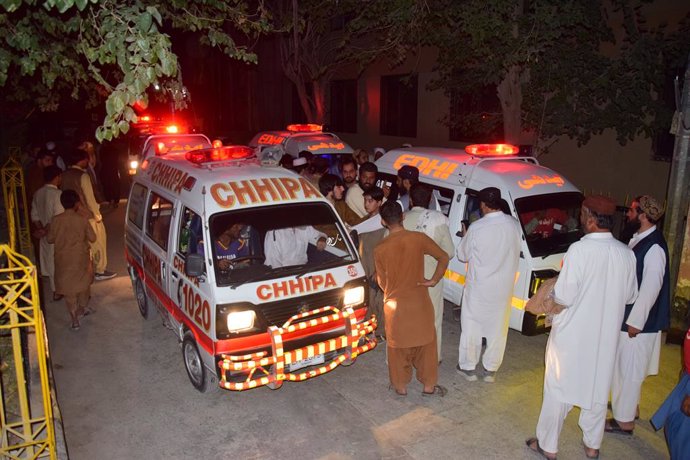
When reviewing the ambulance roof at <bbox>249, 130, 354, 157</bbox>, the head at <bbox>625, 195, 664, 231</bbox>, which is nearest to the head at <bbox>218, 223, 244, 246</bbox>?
the head at <bbox>625, 195, 664, 231</bbox>

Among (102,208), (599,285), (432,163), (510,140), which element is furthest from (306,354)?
(102,208)

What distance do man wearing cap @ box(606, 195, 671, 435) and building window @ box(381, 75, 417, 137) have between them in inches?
543

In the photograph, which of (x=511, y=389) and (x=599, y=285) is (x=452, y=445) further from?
(x=599, y=285)

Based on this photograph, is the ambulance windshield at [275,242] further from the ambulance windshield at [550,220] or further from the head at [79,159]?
the head at [79,159]

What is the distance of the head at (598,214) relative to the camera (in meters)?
4.12

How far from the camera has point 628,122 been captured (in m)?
10.3

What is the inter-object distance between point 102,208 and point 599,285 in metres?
13.5

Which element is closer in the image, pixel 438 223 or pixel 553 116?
pixel 438 223

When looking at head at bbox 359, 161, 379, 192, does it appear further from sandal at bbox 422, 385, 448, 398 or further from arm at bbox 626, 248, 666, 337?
arm at bbox 626, 248, 666, 337

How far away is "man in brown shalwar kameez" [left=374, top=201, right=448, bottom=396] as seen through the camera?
5088mm

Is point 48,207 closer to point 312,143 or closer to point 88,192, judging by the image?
point 88,192

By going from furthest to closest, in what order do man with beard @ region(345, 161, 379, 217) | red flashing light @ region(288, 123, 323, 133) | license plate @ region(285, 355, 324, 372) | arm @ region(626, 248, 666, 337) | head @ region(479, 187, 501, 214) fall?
red flashing light @ region(288, 123, 323, 133) → man with beard @ region(345, 161, 379, 217) → head @ region(479, 187, 501, 214) → license plate @ region(285, 355, 324, 372) → arm @ region(626, 248, 666, 337)

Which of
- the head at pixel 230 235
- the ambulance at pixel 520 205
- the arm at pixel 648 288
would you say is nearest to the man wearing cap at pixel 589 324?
the arm at pixel 648 288

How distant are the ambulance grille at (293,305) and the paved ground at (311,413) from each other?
999 mm
